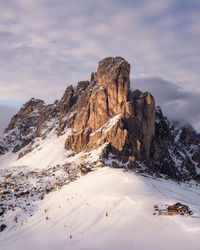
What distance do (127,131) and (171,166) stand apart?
65.2ft

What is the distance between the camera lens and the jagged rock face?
67.1 meters

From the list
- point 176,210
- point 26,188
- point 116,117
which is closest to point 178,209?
point 176,210

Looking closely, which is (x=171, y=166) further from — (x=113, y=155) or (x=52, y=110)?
(x=52, y=110)

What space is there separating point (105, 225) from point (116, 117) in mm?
50901

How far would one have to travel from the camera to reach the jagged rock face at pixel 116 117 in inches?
2643

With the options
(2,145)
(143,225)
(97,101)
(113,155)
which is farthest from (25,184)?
(2,145)

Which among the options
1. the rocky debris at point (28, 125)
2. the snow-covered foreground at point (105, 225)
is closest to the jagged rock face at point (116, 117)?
the rocky debris at point (28, 125)

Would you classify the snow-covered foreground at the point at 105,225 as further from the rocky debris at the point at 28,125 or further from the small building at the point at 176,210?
the rocky debris at the point at 28,125

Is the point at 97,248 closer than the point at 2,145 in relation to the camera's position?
Yes

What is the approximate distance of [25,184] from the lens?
180ft

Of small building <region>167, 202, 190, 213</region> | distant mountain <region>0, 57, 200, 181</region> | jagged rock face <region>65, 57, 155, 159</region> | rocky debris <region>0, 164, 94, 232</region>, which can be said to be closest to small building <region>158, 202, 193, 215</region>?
small building <region>167, 202, 190, 213</region>

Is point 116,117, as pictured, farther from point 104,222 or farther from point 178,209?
point 178,209

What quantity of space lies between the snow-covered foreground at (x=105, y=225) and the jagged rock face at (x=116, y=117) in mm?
31394

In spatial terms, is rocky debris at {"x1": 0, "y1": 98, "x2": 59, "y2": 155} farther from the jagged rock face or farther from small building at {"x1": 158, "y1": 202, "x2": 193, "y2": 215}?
small building at {"x1": 158, "y1": 202, "x2": 193, "y2": 215}
